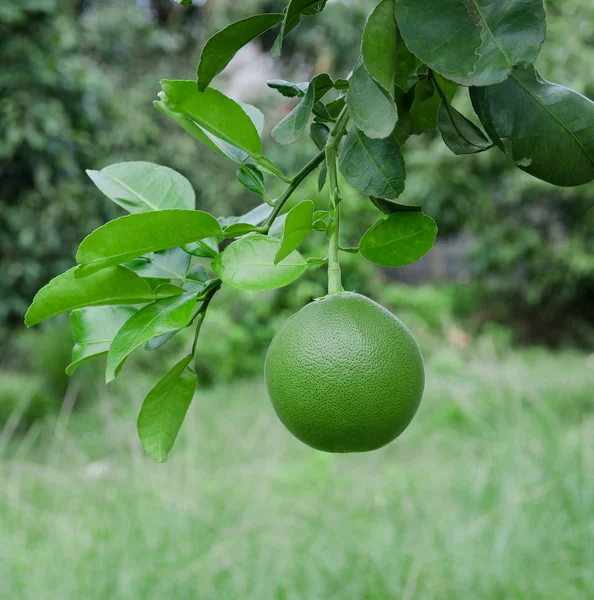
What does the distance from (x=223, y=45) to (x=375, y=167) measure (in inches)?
3.9

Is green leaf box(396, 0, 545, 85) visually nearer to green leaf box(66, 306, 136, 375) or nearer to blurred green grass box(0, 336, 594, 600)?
green leaf box(66, 306, 136, 375)

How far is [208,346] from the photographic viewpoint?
16.8 feet

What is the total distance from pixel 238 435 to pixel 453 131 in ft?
10.7

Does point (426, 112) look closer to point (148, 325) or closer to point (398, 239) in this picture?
point (398, 239)

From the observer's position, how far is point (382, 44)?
317 millimetres

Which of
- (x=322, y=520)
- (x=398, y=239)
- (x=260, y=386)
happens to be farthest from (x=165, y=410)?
(x=260, y=386)

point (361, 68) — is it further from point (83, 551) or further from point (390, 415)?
point (83, 551)

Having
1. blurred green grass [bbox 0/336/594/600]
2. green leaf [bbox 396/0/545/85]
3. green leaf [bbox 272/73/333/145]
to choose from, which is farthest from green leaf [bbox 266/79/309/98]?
blurred green grass [bbox 0/336/594/600]

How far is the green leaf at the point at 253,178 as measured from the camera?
0.44 m

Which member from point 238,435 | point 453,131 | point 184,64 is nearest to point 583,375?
point 238,435

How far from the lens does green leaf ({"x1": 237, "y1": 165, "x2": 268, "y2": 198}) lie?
0.44 m

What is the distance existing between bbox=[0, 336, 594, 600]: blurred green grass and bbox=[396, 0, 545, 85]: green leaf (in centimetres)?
160

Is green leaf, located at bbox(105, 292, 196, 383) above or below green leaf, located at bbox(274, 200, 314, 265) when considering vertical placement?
below

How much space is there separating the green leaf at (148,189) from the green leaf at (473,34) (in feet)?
0.56
